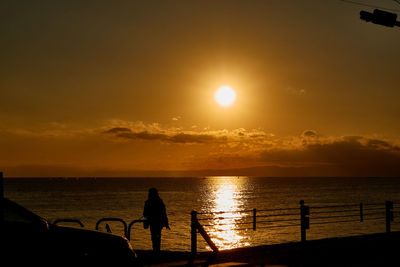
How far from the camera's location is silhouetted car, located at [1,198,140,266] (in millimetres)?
6336

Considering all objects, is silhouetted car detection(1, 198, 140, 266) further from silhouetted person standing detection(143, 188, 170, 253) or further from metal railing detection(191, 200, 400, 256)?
silhouetted person standing detection(143, 188, 170, 253)

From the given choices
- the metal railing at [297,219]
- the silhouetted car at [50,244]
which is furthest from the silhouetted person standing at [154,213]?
the silhouetted car at [50,244]

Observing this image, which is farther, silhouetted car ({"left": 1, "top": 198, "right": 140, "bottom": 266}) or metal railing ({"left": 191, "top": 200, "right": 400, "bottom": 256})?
metal railing ({"left": 191, "top": 200, "right": 400, "bottom": 256})

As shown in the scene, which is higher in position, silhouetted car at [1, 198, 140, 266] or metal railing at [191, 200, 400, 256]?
silhouetted car at [1, 198, 140, 266]

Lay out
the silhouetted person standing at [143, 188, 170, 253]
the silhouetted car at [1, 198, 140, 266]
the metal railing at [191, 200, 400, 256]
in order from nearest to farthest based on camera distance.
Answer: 1. the silhouetted car at [1, 198, 140, 266]
2. the metal railing at [191, 200, 400, 256]
3. the silhouetted person standing at [143, 188, 170, 253]

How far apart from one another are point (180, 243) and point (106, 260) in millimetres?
31519

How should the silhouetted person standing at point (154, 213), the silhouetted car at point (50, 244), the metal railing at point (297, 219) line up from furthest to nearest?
1. the silhouetted person standing at point (154, 213)
2. the metal railing at point (297, 219)
3. the silhouetted car at point (50, 244)

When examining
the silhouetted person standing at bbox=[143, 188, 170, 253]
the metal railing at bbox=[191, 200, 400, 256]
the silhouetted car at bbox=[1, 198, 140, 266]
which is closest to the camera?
the silhouetted car at bbox=[1, 198, 140, 266]

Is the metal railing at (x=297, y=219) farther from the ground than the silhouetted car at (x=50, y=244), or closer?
closer

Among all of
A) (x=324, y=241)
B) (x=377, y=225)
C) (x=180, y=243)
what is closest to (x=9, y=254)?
(x=324, y=241)

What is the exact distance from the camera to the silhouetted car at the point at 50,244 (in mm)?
6336

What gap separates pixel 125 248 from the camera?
24.4 feet

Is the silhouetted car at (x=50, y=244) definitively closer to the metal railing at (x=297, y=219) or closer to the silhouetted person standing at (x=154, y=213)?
the metal railing at (x=297, y=219)

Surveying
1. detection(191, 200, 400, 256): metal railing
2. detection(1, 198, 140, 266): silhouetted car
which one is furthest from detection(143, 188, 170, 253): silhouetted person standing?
detection(1, 198, 140, 266): silhouetted car
